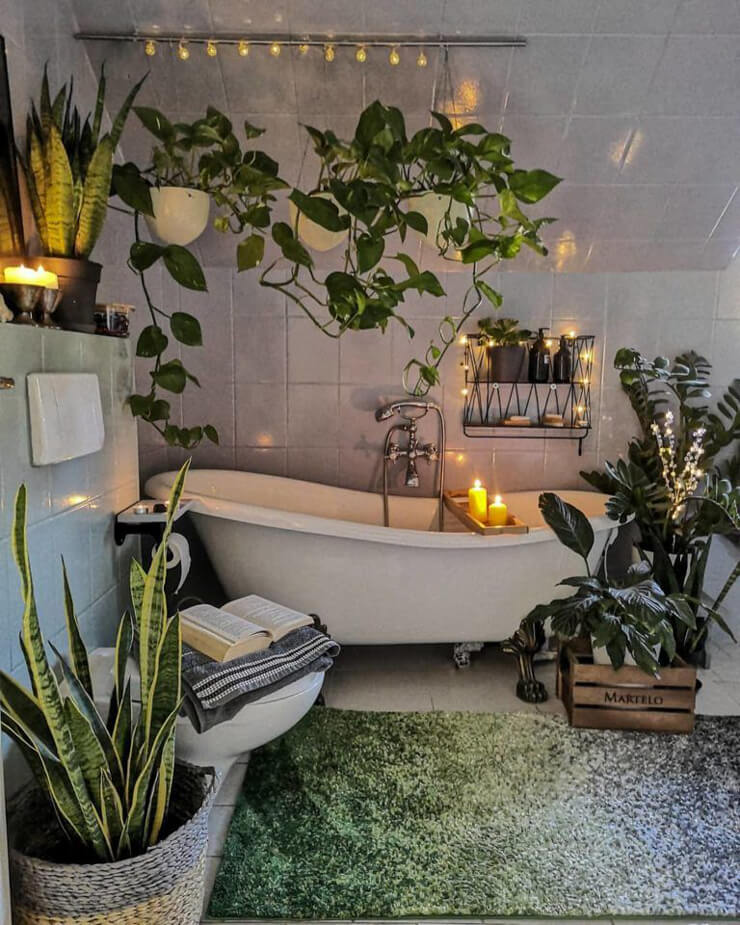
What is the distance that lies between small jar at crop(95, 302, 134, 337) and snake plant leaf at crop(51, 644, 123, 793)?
100cm

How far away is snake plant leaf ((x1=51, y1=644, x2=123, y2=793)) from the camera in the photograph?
4.23 ft

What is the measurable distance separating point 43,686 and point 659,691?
1.89m

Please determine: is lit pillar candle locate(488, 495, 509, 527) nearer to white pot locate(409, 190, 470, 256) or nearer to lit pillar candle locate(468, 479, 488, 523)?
lit pillar candle locate(468, 479, 488, 523)

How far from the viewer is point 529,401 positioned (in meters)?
3.45

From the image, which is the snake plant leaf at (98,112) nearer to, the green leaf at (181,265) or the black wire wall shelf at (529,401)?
the green leaf at (181,265)

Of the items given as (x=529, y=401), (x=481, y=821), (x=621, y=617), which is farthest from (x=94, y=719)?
(x=529, y=401)

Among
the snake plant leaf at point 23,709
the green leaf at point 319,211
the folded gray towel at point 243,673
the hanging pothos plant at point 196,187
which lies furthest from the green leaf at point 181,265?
the snake plant leaf at point 23,709

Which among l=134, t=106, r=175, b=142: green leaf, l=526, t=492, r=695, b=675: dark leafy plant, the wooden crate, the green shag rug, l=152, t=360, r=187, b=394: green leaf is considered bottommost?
the green shag rug

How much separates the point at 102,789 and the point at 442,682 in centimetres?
167

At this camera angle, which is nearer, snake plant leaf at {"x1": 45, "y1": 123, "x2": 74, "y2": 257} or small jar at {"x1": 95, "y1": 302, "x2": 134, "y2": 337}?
snake plant leaf at {"x1": 45, "y1": 123, "x2": 74, "y2": 257}

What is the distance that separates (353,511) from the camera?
329 centimetres

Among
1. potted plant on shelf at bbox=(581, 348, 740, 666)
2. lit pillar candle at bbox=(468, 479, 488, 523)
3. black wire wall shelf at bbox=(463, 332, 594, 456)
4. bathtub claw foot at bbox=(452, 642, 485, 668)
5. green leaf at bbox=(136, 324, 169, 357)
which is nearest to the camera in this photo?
green leaf at bbox=(136, 324, 169, 357)

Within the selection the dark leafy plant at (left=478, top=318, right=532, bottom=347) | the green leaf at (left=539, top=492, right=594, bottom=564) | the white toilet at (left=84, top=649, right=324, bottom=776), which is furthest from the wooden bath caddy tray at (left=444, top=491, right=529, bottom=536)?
the white toilet at (left=84, top=649, right=324, bottom=776)

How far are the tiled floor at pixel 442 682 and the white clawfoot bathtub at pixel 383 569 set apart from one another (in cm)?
16
